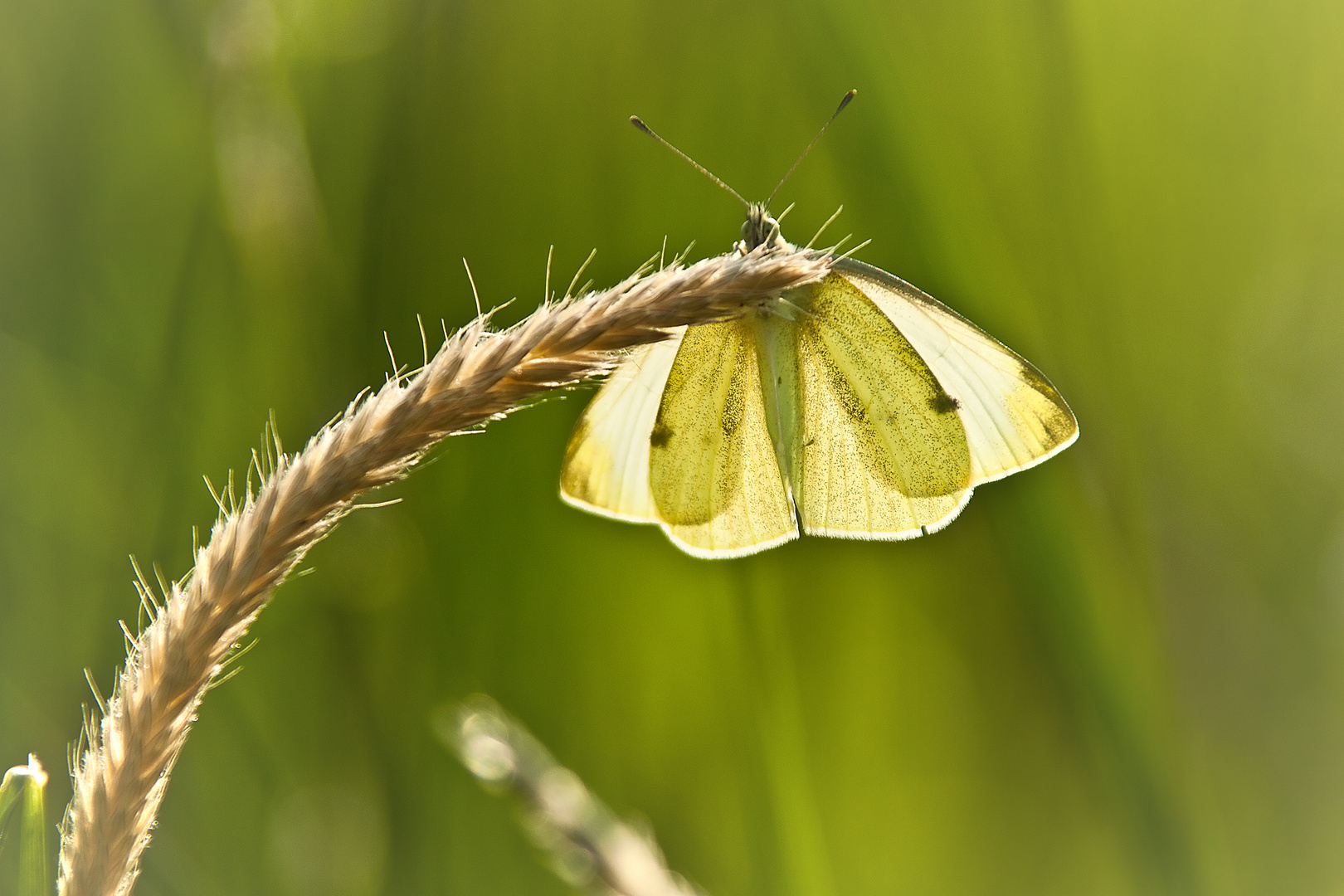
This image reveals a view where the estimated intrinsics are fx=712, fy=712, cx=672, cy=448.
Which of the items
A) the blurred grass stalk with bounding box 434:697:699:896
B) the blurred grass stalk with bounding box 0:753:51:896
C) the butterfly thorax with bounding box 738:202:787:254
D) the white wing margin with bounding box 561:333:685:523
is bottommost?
the blurred grass stalk with bounding box 434:697:699:896

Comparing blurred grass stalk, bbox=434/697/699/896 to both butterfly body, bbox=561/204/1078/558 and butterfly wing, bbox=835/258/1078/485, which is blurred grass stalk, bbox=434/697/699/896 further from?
butterfly wing, bbox=835/258/1078/485

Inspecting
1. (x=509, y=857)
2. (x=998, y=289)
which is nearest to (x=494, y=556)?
(x=509, y=857)

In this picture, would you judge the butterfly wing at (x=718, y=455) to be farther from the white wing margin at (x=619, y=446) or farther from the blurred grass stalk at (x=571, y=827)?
the blurred grass stalk at (x=571, y=827)

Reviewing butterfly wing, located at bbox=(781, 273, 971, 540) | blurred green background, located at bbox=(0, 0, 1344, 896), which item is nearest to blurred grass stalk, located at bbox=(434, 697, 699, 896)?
blurred green background, located at bbox=(0, 0, 1344, 896)

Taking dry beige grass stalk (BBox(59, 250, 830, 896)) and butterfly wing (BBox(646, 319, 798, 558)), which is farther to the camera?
butterfly wing (BBox(646, 319, 798, 558))

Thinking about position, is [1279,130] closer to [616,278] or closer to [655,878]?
[616,278]

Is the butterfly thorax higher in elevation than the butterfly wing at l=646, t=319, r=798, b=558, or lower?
higher

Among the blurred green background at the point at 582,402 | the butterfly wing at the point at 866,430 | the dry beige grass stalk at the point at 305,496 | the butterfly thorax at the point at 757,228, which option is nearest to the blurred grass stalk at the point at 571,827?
the dry beige grass stalk at the point at 305,496

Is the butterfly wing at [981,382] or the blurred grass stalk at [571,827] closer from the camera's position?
the blurred grass stalk at [571,827]
